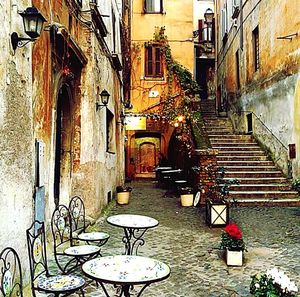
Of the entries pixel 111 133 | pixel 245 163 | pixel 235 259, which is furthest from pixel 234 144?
pixel 235 259

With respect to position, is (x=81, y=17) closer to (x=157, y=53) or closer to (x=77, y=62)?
(x=77, y=62)

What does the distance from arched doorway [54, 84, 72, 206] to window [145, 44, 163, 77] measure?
37.4 feet

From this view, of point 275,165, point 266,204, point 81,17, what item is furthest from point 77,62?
point 275,165

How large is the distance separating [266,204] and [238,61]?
9114 millimetres

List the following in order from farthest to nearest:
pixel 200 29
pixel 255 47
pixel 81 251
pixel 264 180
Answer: pixel 200 29 < pixel 255 47 < pixel 264 180 < pixel 81 251

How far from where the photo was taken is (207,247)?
6.56 metres

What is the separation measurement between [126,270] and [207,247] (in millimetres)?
3474

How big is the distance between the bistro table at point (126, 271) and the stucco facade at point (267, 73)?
8.09 metres

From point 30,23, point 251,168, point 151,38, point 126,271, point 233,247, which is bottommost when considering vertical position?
point 233,247

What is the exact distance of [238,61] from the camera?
17531 millimetres

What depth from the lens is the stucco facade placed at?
10719 mm

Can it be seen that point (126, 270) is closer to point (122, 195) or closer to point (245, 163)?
point (122, 195)

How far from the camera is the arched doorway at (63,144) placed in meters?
7.39

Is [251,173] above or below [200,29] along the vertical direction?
below
